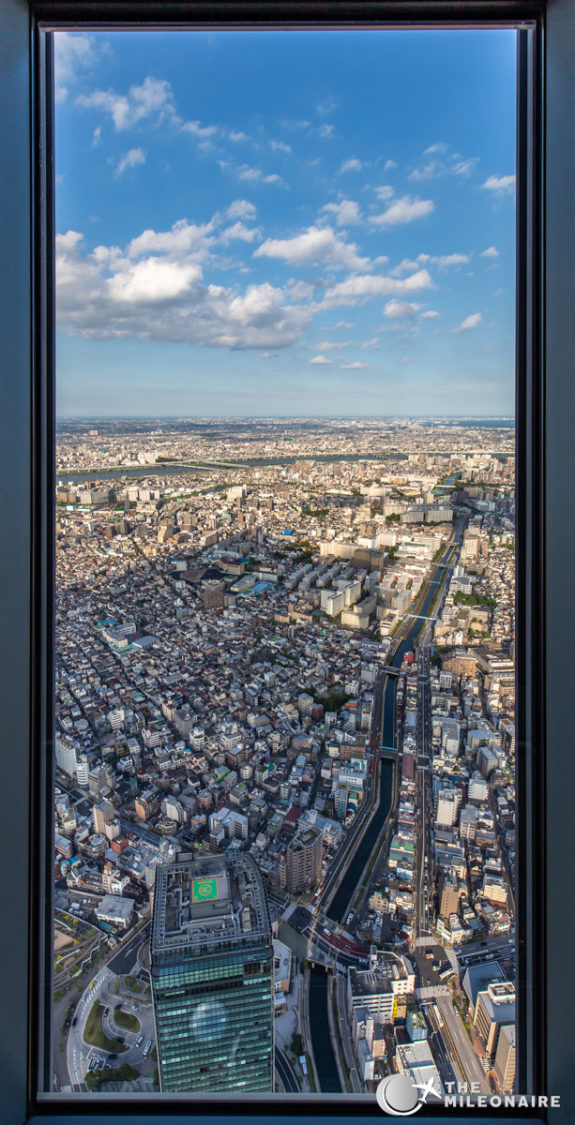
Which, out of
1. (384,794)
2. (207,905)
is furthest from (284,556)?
(207,905)

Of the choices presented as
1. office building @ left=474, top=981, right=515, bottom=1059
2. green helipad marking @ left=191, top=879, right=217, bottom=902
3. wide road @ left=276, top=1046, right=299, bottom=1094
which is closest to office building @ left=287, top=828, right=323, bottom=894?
green helipad marking @ left=191, top=879, right=217, bottom=902

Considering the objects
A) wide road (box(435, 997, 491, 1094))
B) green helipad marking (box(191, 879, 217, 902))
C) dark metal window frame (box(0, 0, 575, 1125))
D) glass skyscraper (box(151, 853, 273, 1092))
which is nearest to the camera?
dark metal window frame (box(0, 0, 575, 1125))

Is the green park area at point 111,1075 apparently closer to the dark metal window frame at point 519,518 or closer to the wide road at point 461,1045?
the dark metal window frame at point 519,518

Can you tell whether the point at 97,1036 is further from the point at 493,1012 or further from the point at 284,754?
the point at 493,1012

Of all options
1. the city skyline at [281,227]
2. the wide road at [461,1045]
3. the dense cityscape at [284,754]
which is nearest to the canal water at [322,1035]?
the dense cityscape at [284,754]

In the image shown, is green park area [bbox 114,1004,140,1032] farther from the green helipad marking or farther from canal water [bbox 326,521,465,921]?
canal water [bbox 326,521,465,921]
